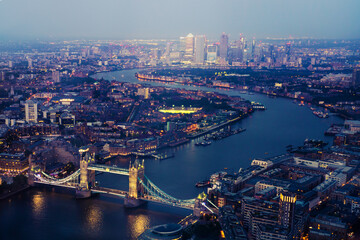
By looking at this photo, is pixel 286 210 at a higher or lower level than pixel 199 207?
higher

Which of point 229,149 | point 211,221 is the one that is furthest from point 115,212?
point 229,149

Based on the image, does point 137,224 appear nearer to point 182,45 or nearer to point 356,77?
point 356,77

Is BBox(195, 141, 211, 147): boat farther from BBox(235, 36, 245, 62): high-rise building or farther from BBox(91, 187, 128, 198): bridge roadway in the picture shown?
BBox(235, 36, 245, 62): high-rise building

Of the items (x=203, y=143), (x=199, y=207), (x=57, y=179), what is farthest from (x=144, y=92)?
(x=199, y=207)

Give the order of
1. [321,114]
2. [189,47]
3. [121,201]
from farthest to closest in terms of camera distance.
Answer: [189,47] → [321,114] → [121,201]

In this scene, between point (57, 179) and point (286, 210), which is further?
point (57, 179)

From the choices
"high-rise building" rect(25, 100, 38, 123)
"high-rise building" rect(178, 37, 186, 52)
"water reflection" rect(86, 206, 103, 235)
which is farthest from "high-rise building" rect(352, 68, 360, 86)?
"water reflection" rect(86, 206, 103, 235)

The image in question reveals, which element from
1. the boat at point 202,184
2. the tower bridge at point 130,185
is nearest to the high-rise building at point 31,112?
the tower bridge at point 130,185
